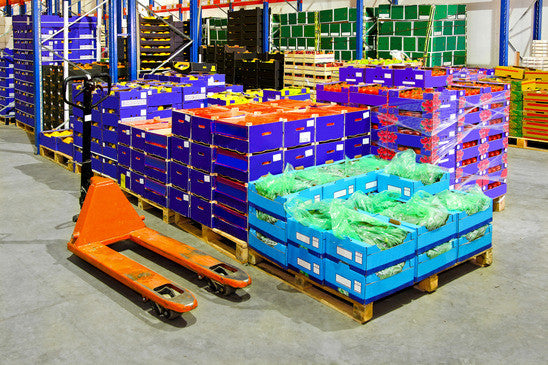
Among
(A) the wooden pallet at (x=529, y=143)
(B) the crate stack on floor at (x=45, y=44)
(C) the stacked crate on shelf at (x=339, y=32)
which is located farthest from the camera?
(C) the stacked crate on shelf at (x=339, y=32)

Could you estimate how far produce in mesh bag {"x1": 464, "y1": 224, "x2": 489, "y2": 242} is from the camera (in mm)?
5901

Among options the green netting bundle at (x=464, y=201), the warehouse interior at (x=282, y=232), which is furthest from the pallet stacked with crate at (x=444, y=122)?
the green netting bundle at (x=464, y=201)

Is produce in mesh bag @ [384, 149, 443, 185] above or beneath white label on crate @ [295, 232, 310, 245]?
above

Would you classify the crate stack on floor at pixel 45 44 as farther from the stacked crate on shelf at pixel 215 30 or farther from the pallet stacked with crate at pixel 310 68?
the stacked crate on shelf at pixel 215 30

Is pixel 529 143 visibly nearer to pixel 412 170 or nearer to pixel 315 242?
pixel 412 170

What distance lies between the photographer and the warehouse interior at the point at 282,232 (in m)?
4.82

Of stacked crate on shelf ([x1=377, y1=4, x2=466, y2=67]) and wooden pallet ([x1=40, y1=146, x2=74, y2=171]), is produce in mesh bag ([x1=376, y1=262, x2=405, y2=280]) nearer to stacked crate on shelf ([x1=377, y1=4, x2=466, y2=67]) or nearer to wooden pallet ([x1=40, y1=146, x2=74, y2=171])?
wooden pallet ([x1=40, y1=146, x2=74, y2=171])

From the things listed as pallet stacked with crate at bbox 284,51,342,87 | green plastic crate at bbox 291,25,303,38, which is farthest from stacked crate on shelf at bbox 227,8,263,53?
pallet stacked with crate at bbox 284,51,342,87

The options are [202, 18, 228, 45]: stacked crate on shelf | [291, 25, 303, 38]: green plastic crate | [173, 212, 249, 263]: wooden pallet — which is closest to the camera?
[173, 212, 249, 263]: wooden pallet

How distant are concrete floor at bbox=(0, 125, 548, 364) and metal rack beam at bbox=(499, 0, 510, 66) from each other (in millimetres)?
9263

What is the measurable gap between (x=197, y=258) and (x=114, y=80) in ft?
23.2

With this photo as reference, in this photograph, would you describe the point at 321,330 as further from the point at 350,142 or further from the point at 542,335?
the point at 350,142

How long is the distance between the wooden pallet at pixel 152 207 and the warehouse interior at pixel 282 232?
28mm

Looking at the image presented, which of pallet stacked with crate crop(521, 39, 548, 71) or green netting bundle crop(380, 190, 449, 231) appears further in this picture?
pallet stacked with crate crop(521, 39, 548, 71)
